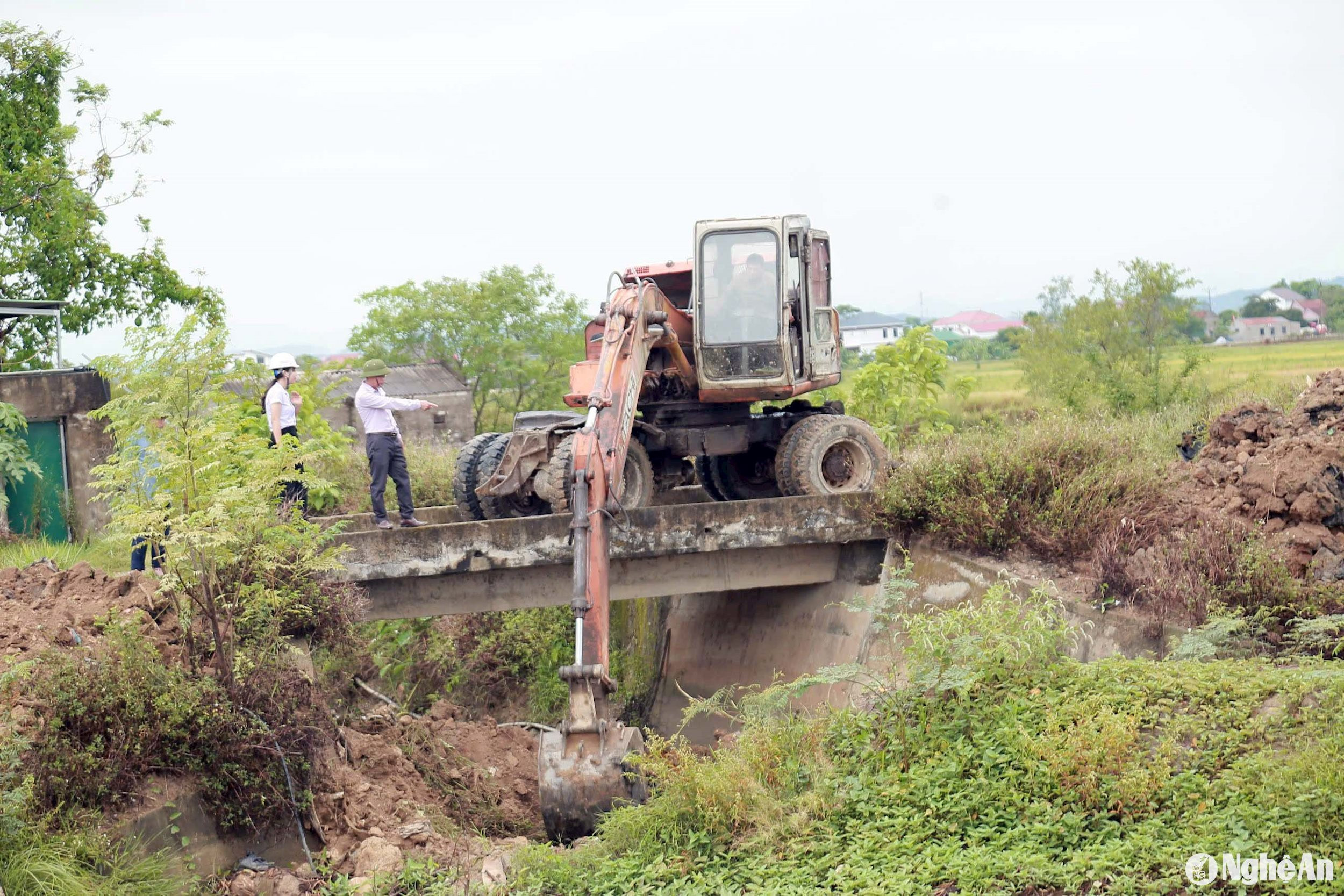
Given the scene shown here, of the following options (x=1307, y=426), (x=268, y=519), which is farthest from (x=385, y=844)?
(x=1307, y=426)

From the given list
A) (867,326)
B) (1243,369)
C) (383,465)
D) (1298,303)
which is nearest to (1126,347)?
(1243,369)

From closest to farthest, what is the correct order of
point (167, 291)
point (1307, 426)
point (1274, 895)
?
point (1274, 895) < point (1307, 426) < point (167, 291)

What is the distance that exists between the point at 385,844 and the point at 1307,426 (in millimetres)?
8890

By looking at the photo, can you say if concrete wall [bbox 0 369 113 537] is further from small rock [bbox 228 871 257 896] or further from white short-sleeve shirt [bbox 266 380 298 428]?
small rock [bbox 228 871 257 896]

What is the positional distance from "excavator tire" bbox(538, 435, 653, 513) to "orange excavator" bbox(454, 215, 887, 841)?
16 millimetres

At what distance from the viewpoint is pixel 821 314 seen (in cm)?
1409

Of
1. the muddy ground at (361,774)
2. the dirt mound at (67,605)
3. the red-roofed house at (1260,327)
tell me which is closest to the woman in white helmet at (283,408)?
the dirt mound at (67,605)

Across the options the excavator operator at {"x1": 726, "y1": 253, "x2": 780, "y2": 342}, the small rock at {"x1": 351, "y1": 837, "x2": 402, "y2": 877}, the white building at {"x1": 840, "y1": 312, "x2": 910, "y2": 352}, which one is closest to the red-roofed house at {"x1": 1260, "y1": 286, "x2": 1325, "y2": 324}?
the white building at {"x1": 840, "y1": 312, "x2": 910, "y2": 352}

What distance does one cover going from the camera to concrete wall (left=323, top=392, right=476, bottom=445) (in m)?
38.5

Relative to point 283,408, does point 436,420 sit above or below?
below

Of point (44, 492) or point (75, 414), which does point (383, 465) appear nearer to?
point (44, 492)

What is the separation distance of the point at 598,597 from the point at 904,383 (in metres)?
12.9

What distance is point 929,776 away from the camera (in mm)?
7922

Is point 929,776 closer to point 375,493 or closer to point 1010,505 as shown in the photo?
point 1010,505
